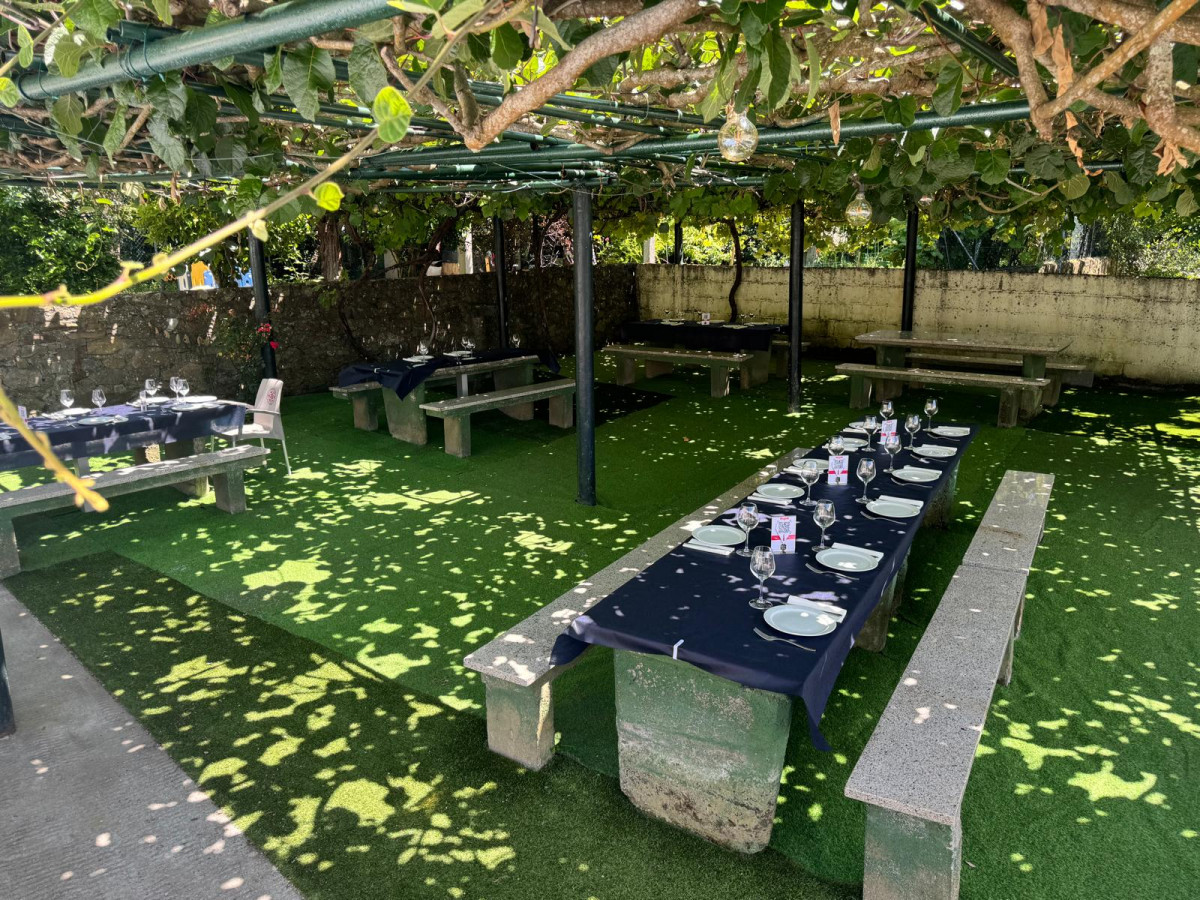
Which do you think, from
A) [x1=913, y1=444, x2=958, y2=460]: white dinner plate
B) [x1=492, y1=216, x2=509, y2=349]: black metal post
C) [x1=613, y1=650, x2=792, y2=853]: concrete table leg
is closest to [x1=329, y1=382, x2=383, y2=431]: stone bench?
[x1=492, y1=216, x2=509, y2=349]: black metal post

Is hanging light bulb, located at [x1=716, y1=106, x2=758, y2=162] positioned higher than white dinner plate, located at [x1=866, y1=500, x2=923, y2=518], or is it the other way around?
hanging light bulb, located at [x1=716, y1=106, x2=758, y2=162]

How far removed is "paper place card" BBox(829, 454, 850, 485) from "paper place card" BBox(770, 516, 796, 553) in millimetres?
1126

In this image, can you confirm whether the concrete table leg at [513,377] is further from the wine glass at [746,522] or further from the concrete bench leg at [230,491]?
the wine glass at [746,522]

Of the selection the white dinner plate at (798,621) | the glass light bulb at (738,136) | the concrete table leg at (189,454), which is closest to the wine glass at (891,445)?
the white dinner plate at (798,621)

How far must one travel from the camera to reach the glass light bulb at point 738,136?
3252 mm

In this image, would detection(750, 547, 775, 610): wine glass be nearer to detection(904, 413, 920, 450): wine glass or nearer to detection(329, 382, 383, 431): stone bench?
detection(904, 413, 920, 450): wine glass

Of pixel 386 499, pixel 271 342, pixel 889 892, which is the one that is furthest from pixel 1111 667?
pixel 271 342

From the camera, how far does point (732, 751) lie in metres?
3.15

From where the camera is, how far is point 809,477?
459 cm

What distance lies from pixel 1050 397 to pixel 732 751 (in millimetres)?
9350

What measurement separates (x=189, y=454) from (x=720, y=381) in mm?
6594

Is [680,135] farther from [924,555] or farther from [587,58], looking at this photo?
[924,555]

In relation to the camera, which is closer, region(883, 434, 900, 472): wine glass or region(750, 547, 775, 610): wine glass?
region(750, 547, 775, 610): wine glass

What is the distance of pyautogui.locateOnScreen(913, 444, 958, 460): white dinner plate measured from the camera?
17.9 ft
